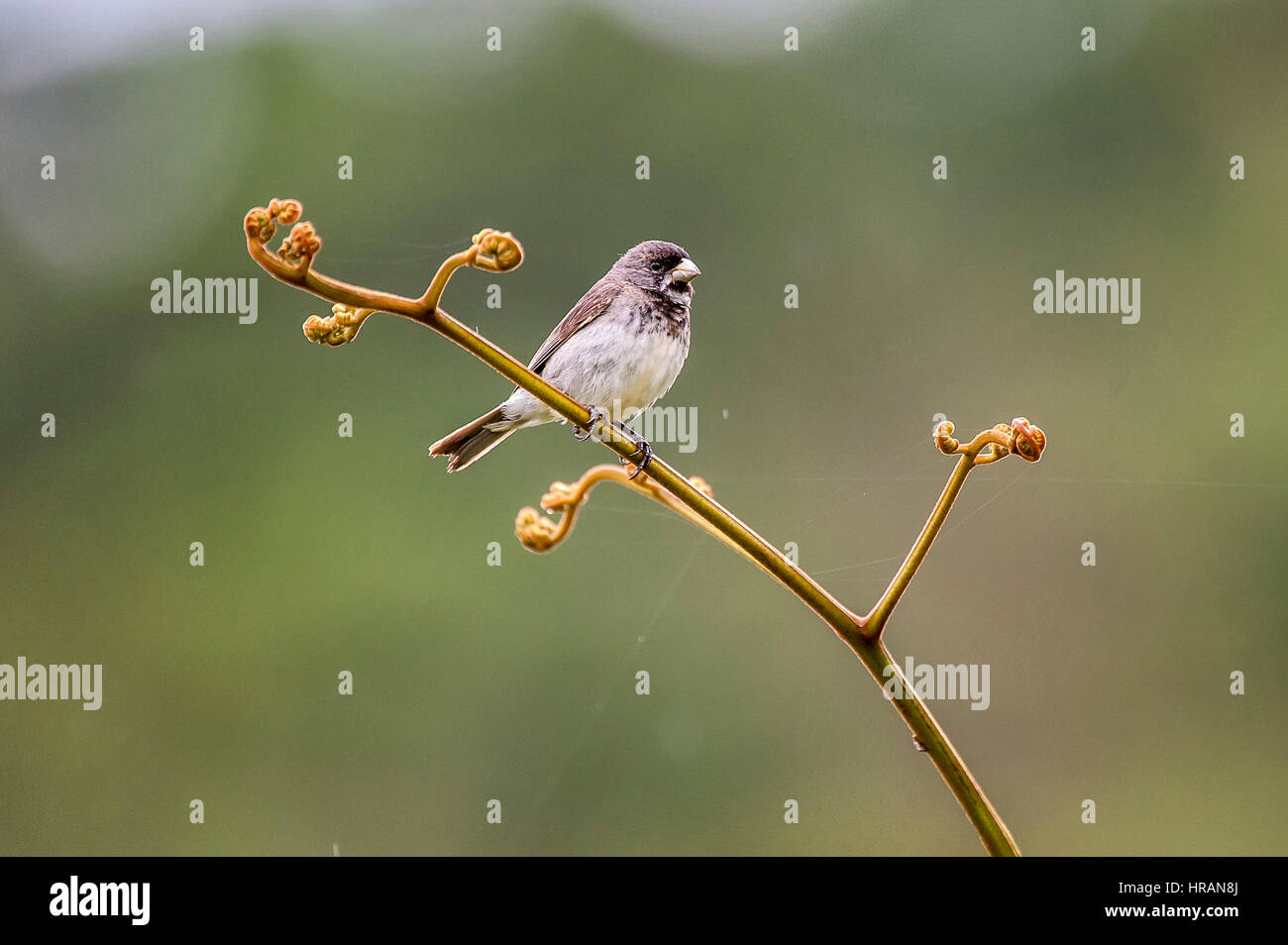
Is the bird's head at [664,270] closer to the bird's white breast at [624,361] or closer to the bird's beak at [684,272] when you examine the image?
the bird's beak at [684,272]

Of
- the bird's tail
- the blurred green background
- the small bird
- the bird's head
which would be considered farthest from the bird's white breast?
the blurred green background

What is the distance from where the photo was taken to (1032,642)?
727 centimetres

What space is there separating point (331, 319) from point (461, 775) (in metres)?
6.78

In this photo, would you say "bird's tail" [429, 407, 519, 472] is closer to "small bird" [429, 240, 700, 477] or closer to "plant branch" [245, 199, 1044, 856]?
"small bird" [429, 240, 700, 477]

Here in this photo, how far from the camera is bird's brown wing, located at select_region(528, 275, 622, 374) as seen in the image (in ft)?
13.6

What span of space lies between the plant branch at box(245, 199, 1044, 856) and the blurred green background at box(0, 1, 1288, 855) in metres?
4.87

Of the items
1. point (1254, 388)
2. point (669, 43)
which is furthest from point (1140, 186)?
point (669, 43)

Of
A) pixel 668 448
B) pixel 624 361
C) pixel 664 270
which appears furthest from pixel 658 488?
pixel 668 448

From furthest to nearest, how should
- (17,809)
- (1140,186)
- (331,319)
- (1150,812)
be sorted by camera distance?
(1140,186), (17,809), (1150,812), (331,319)

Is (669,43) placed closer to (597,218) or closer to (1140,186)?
(597,218)

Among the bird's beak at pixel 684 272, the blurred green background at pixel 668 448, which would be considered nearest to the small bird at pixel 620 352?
the bird's beak at pixel 684 272

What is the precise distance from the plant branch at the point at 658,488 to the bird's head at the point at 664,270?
2813mm

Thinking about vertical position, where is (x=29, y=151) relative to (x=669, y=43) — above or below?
below

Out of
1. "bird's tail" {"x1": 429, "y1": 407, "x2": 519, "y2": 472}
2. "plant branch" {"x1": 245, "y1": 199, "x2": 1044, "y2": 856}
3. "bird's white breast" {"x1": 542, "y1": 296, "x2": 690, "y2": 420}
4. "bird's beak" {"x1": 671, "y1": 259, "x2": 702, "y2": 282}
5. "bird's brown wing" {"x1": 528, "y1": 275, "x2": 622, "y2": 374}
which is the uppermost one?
"bird's beak" {"x1": 671, "y1": 259, "x2": 702, "y2": 282}
